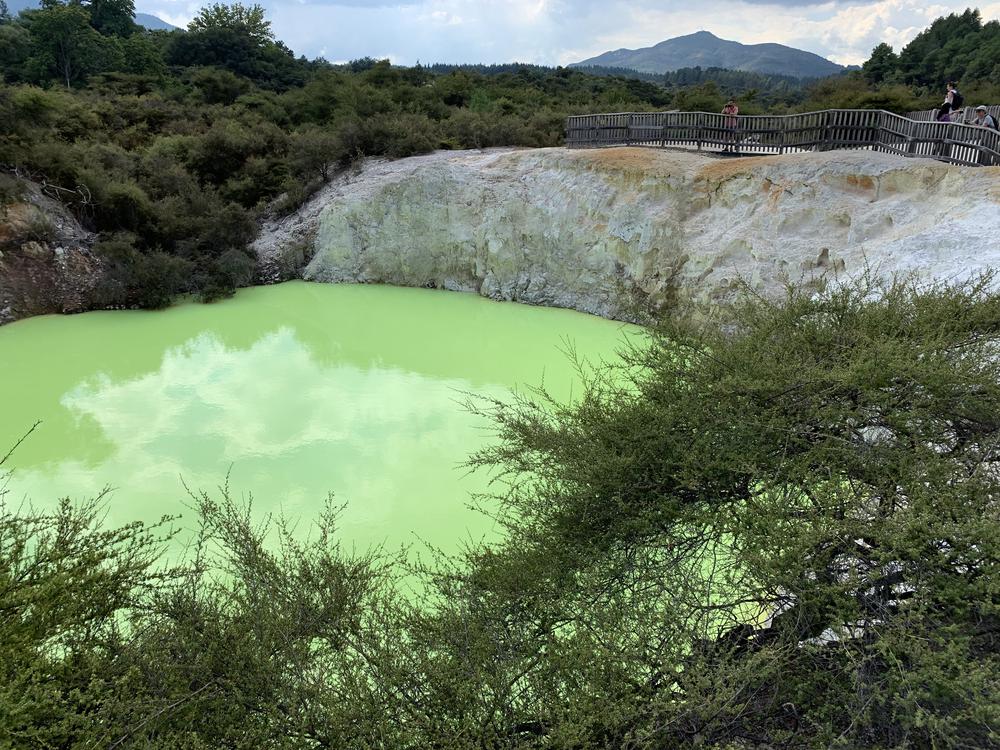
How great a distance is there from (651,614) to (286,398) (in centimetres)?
880

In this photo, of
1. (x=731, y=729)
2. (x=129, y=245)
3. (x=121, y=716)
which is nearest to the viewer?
(x=121, y=716)

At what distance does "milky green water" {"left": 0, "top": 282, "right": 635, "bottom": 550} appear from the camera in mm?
8234

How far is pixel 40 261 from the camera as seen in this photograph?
54.2 feet

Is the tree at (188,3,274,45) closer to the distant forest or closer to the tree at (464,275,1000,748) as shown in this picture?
the distant forest

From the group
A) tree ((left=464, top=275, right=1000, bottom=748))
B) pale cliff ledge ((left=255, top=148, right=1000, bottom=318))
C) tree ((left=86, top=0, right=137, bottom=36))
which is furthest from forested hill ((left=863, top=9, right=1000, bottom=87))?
tree ((left=86, top=0, right=137, bottom=36))

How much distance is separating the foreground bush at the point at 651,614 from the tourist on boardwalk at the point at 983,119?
8.74m

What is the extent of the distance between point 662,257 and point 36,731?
48.9 feet

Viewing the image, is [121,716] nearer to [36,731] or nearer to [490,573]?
[36,731]

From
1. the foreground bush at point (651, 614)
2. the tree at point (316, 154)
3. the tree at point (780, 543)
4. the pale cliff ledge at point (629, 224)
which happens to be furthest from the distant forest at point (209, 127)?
the tree at point (780, 543)

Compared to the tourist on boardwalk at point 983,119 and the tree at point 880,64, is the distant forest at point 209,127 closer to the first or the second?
the tree at point 880,64

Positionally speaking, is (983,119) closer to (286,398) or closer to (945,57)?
(286,398)

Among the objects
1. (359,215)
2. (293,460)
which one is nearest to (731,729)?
(293,460)

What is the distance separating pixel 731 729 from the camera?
3867 mm

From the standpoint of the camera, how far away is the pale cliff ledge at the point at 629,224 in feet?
37.6
